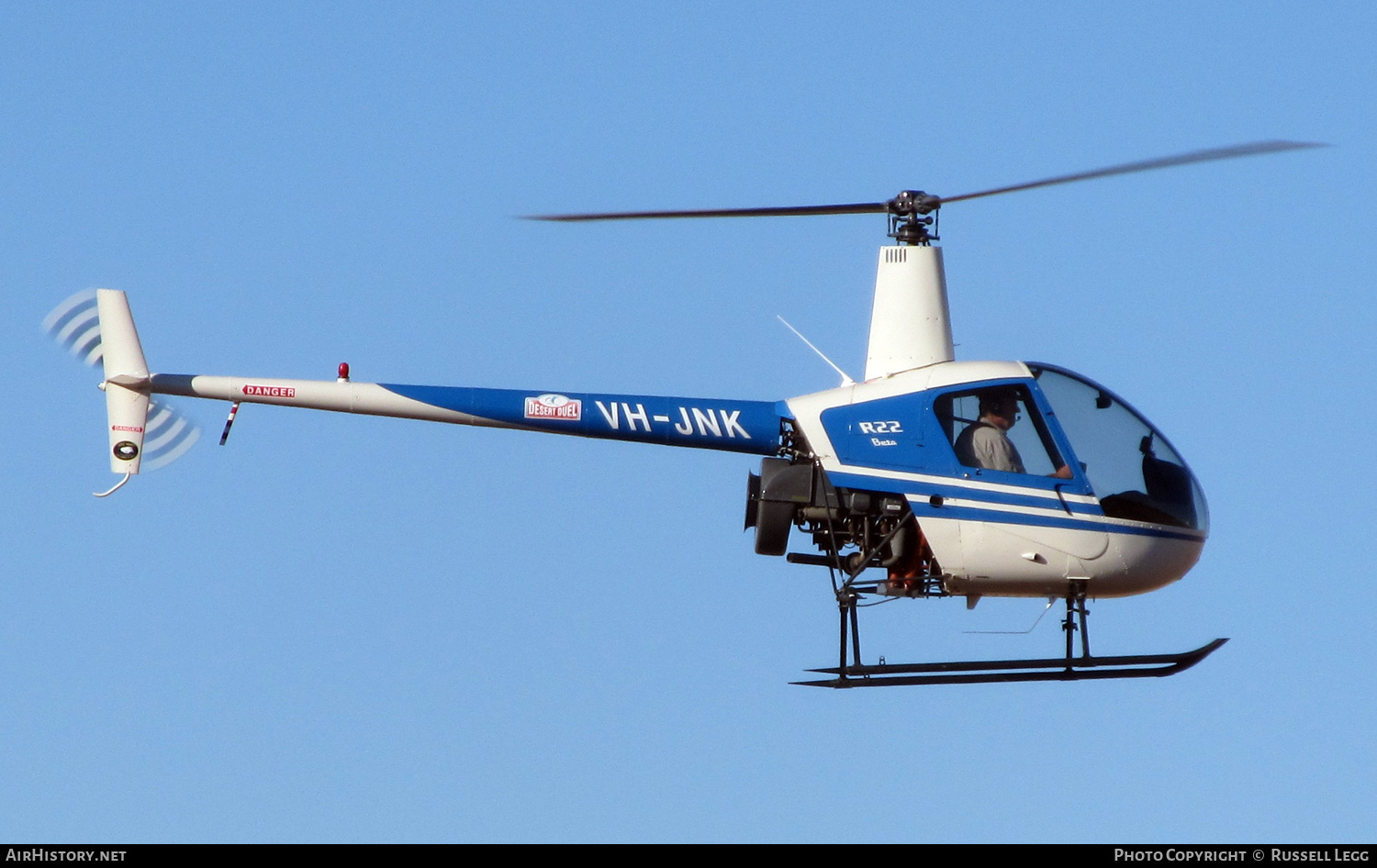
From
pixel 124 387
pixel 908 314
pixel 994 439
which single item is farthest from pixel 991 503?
pixel 124 387

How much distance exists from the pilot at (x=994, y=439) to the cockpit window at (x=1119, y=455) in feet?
1.14

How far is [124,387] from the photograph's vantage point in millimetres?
21219

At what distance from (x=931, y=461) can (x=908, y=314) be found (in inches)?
64.4

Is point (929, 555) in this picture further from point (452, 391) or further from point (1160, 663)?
point (452, 391)

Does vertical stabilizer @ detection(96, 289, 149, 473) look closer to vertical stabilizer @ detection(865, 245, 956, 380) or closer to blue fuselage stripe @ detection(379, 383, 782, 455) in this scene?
blue fuselage stripe @ detection(379, 383, 782, 455)

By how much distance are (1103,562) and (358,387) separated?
7.30 metres

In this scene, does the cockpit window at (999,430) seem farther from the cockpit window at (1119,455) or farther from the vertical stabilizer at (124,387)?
the vertical stabilizer at (124,387)

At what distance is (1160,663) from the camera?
62.8 feet

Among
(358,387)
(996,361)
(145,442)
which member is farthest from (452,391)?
(996,361)

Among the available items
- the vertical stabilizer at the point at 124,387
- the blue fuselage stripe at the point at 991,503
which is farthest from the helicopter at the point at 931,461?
the vertical stabilizer at the point at 124,387

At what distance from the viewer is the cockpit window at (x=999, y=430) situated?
19.1m
